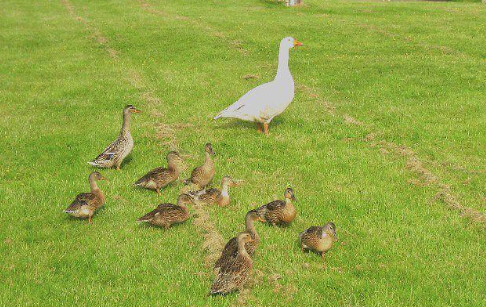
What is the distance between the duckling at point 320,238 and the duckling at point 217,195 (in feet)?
8.02

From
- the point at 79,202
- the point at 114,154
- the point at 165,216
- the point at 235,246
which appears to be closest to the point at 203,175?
the point at 165,216

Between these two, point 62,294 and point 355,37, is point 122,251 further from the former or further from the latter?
point 355,37

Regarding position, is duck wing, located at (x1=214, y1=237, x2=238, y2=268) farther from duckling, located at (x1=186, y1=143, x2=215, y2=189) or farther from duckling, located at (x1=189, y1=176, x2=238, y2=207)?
duckling, located at (x1=186, y1=143, x2=215, y2=189)

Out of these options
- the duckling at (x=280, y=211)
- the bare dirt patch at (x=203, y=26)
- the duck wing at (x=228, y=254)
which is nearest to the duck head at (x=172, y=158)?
the duckling at (x=280, y=211)

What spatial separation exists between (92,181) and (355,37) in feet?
82.9

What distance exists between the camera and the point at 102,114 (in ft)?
62.4

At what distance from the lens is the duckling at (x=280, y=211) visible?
33.4 feet

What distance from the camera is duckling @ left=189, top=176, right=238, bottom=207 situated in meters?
11.3

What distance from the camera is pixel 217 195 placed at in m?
11.4

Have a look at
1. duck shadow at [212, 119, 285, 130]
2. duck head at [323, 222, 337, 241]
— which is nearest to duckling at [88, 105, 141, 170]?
duck shadow at [212, 119, 285, 130]

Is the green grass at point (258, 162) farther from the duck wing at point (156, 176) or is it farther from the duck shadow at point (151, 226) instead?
the duck wing at point (156, 176)

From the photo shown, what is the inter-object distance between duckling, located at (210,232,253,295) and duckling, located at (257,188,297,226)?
1.72 metres

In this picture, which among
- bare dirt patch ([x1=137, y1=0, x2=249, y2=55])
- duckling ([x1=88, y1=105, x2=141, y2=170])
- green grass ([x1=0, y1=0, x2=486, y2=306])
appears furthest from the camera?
bare dirt patch ([x1=137, y1=0, x2=249, y2=55])

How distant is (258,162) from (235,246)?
17.8 feet
